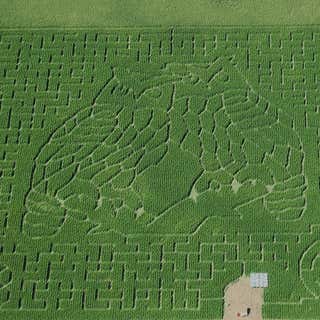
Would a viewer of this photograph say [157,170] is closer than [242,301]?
No

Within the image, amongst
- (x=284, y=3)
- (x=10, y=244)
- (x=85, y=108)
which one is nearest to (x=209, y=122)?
(x=85, y=108)

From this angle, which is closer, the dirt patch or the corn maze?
the dirt patch

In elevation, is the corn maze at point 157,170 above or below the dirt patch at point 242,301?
above

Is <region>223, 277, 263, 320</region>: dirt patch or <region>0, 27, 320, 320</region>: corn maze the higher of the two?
<region>0, 27, 320, 320</region>: corn maze

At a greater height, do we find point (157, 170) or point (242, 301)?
point (157, 170)

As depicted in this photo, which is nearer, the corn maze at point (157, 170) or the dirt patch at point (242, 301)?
the dirt patch at point (242, 301)
